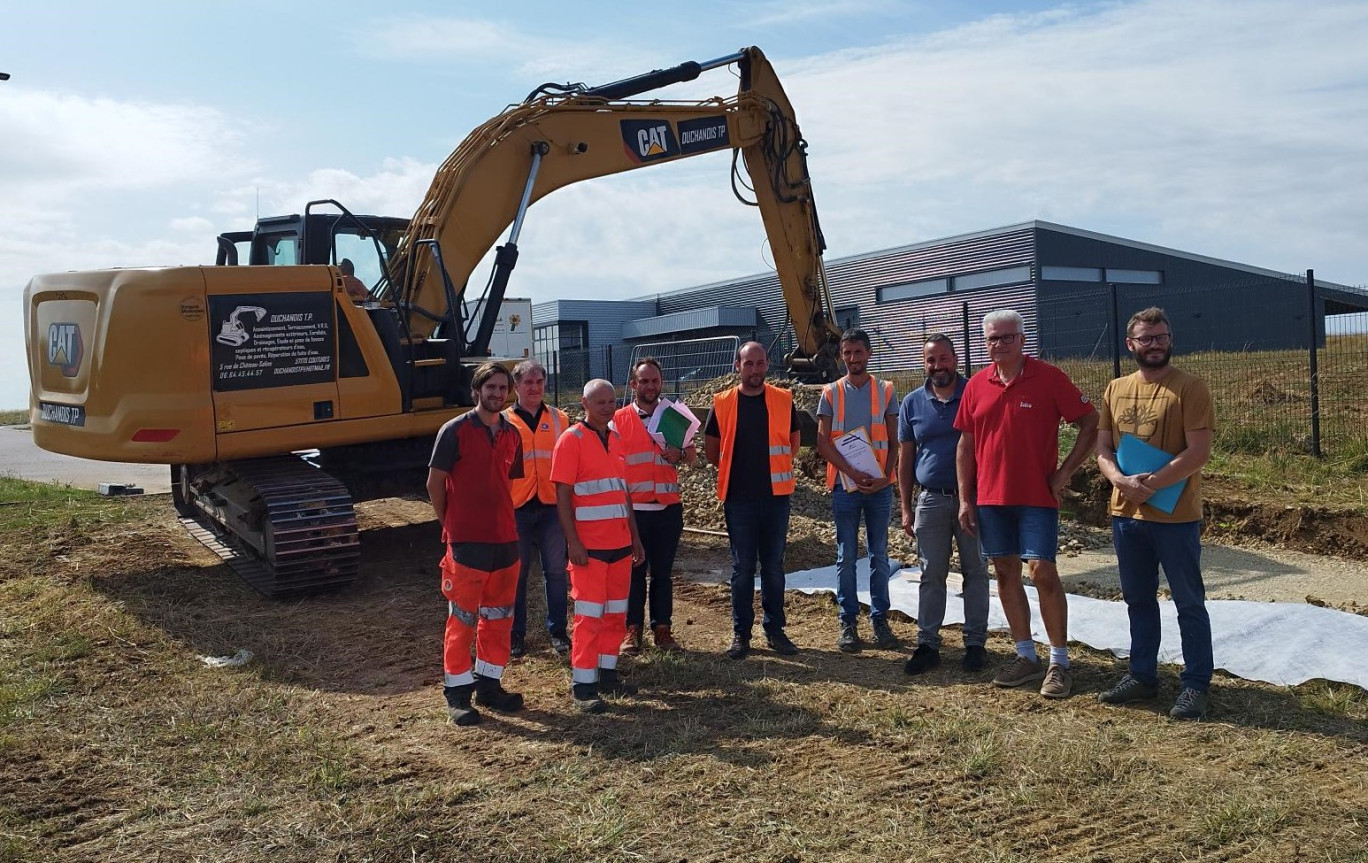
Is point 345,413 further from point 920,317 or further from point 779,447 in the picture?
point 920,317

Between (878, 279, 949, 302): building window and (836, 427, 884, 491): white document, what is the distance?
29.4 meters

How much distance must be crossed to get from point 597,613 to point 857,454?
6.20 ft

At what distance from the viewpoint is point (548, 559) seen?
23.0 feet

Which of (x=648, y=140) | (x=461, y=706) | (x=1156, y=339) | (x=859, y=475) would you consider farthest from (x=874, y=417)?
(x=648, y=140)

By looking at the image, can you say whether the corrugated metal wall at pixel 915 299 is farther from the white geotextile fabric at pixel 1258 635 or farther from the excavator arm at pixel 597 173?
the white geotextile fabric at pixel 1258 635

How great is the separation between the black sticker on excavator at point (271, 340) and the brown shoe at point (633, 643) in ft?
12.6

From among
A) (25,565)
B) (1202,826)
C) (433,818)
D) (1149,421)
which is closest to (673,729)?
(433,818)

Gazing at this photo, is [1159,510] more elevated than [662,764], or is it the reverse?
[1159,510]

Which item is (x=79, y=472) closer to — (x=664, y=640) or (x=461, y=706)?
(x=664, y=640)

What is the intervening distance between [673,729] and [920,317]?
30.6 meters

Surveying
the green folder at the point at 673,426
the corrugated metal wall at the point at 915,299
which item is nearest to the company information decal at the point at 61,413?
the green folder at the point at 673,426

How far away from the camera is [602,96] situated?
38.2 feet

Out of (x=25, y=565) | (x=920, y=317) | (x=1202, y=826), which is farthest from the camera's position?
(x=920, y=317)

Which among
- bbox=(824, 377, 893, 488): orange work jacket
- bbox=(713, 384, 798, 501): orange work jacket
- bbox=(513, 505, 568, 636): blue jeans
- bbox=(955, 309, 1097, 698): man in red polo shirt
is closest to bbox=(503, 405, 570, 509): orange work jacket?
bbox=(513, 505, 568, 636): blue jeans
